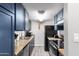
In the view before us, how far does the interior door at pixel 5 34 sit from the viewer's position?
169 cm

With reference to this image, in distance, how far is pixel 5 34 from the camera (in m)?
1.75

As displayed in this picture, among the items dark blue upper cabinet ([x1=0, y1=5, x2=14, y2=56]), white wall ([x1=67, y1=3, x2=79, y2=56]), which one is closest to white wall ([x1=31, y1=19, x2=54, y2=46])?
dark blue upper cabinet ([x1=0, y1=5, x2=14, y2=56])

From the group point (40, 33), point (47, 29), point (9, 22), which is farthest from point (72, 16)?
point (40, 33)

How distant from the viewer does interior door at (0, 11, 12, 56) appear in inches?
66.7

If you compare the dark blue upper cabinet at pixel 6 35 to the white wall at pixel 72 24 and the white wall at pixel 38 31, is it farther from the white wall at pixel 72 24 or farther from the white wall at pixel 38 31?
the white wall at pixel 38 31

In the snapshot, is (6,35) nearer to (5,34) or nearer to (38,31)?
(5,34)

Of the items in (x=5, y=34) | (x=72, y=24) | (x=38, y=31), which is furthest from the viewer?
(x=38, y=31)

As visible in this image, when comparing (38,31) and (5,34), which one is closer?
(5,34)

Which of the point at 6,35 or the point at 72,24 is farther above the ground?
the point at 72,24

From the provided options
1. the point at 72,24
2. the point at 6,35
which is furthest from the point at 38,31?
the point at 72,24

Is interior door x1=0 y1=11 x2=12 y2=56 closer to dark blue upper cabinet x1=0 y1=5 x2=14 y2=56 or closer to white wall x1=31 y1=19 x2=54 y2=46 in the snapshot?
dark blue upper cabinet x1=0 y1=5 x2=14 y2=56

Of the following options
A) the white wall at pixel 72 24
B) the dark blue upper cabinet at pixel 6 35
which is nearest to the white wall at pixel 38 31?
the dark blue upper cabinet at pixel 6 35

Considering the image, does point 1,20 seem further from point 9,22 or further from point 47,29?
point 47,29

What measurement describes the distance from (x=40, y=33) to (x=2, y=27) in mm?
7620
